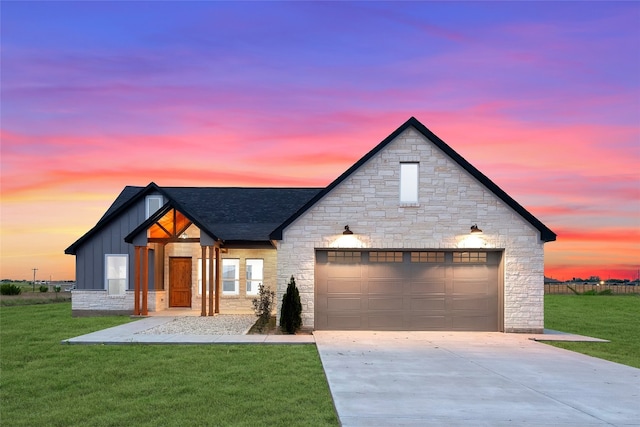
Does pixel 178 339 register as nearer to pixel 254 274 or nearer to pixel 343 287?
pixel 343 287

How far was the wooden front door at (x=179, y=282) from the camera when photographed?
84.9 feet

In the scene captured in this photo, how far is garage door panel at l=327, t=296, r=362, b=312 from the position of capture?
18078 millimetres

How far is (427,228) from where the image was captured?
705 inches

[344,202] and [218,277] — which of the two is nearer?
[344,202]

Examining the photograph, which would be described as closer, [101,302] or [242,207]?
[101,302]

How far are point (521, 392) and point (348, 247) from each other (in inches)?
356

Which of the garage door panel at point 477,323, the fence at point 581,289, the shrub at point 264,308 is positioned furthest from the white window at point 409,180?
the fence at point 581,289

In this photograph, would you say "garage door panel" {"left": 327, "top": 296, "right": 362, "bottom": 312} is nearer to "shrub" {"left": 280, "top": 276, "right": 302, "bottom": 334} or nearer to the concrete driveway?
"shrub" {"left": 280, "top": 276, "right": 302, "bottom": 334}

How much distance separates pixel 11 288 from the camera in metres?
39.7

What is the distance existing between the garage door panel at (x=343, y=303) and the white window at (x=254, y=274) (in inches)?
316

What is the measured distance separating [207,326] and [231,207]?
977cm

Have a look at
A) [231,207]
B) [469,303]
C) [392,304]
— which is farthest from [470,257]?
[231,207]

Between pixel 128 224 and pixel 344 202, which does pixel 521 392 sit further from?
pixel 128 224

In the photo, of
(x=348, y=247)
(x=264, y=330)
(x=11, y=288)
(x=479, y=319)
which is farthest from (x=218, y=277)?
(x=11, y=288)
